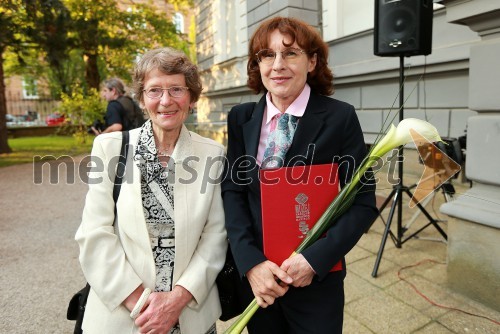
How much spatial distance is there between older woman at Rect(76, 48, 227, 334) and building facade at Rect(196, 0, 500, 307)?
1159 mm

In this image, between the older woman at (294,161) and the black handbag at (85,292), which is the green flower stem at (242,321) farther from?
the black handbag at (85,292)

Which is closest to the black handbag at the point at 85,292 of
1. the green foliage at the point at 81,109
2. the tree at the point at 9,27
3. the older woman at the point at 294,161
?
the older woman at the point at 294,161

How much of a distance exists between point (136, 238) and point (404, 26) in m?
3.01

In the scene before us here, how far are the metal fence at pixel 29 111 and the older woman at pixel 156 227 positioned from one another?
28208 millimetres

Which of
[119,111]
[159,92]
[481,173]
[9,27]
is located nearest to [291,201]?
[159,92]

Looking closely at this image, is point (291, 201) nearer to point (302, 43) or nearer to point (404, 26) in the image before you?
point (302, 43)

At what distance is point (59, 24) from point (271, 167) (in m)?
12.7

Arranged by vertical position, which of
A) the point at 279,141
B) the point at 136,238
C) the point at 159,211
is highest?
the point at 279,141

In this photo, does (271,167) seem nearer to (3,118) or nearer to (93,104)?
(93,104)

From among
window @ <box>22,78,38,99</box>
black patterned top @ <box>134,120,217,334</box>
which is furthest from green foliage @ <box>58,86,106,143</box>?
window @ <box>22,78,38,99</box>

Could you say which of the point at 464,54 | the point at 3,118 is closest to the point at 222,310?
the point at 464,54

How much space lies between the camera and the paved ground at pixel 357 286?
259 cm

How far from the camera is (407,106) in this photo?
610 cm

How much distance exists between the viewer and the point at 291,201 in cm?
142
